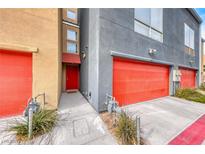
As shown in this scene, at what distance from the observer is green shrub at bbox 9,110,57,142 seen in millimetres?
2908

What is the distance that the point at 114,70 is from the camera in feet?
17.7

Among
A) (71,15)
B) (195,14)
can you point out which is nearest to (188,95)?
(195,14)

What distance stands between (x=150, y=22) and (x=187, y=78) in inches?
317

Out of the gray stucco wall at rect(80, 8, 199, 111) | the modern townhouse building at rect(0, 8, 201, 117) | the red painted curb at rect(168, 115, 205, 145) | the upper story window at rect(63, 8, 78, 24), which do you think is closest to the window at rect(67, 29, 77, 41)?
the upper story window at rect(63, 8, 78, 24)

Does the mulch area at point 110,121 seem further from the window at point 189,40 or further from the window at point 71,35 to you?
the window at point 189,40

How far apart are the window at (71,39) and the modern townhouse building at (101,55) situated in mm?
5440

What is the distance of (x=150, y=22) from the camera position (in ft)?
23.3

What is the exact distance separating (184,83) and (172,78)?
334 centimetres

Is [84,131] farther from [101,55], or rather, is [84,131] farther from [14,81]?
[14,81]

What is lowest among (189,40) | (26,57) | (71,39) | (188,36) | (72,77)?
(72,77)

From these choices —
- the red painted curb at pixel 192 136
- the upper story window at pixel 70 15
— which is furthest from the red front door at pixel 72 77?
the red painted curb at pixel 192 136

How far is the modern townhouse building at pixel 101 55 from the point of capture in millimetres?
4027

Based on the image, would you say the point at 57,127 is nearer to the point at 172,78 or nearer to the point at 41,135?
the point at 41,135
